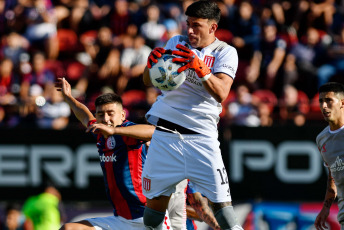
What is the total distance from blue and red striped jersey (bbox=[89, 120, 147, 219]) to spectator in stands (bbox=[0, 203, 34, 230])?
16.9 ft

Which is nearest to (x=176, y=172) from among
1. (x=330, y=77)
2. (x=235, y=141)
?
(x=235, y=141)

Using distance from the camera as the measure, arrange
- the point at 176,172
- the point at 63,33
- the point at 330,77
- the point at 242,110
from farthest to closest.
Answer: the point at 63,33 < the point at 330,77 < the point at 242,110 < the point at 176,172

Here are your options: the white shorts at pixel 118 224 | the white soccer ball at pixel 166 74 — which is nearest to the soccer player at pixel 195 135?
the white soccer ball at pixel 166 74

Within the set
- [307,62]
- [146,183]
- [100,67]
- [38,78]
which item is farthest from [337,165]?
[38,78]

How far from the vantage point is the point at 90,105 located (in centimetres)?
1167

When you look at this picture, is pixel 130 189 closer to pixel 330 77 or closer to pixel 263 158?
pixel 263 158

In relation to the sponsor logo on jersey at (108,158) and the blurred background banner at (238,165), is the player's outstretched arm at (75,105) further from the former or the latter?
the blurred background banner at (238,165)

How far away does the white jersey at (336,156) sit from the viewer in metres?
6.81

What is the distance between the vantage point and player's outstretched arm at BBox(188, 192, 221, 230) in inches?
288

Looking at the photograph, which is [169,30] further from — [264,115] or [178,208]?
[178,208]

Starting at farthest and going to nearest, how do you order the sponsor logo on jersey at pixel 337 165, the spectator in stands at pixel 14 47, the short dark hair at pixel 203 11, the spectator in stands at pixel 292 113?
the spectator in stands at pixel 14 47 → the spectator in stands at pixel 292 113 → the sponsor logo on jersey at pixel 337 165 → the short dark hair at pixel 203 11

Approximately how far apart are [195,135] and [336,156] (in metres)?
1.79

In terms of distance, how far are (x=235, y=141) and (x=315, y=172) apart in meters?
1.50

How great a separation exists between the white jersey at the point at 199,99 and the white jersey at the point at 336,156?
1541 mm
